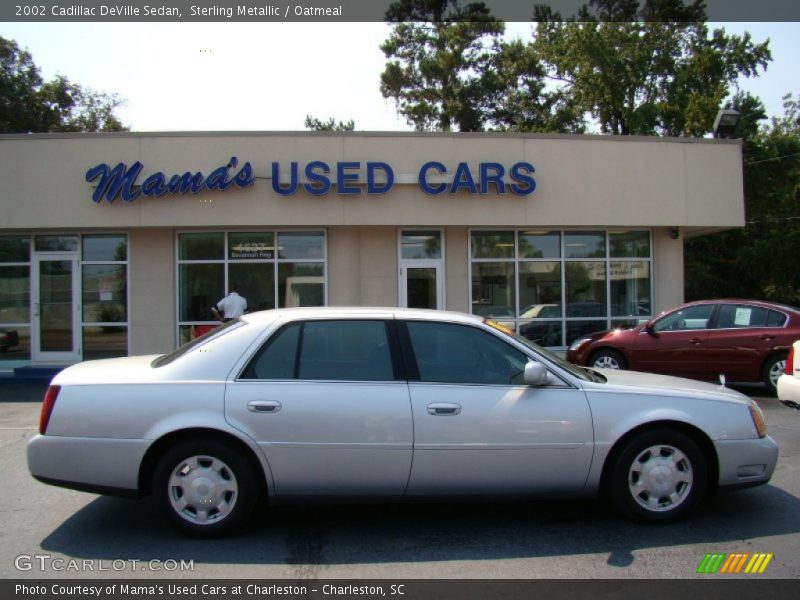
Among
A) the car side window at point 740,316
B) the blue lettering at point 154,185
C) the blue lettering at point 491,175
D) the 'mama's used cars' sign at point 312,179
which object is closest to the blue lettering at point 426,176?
the 'mama's used cars' sign at point 312,179

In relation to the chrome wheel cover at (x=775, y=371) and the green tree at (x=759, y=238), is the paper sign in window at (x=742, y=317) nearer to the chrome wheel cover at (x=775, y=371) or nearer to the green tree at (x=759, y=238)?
the chrome wheel cover at (x=775, y=371)

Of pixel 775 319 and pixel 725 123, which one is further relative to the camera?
pixel 725 123

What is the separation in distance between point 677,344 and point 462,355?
283 inches

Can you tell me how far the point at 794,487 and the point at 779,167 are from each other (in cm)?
2691

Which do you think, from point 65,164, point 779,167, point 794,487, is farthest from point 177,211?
point 779,167

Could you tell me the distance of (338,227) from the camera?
14.3 m

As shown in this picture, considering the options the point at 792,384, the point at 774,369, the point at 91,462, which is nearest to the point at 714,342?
the point at 774,369

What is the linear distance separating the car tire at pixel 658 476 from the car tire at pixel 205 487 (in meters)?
2.53

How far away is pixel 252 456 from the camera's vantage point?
15.3 ft

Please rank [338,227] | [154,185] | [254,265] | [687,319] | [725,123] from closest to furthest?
[687,319], [154,185], [338,227], [254,265], [725,123]

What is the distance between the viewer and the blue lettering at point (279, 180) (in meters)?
13.5

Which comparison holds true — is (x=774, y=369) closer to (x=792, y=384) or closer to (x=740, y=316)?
(x=740, y=316)

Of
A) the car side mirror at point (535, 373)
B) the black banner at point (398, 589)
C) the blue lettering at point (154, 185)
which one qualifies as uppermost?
the blue lettering at point (154, 185)

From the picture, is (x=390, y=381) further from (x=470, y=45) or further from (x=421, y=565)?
(x=470, y=45)
